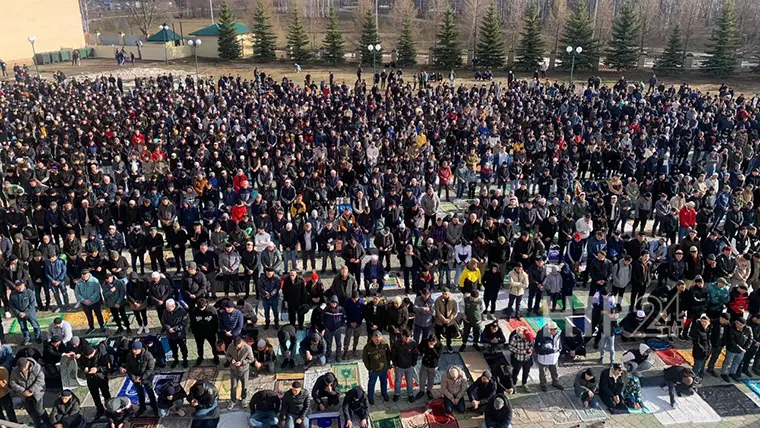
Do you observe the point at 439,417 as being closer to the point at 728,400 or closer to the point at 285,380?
the point at 285,380

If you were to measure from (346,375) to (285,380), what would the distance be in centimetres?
99

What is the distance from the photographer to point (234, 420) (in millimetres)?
8156

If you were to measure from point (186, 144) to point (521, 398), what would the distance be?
1331cm

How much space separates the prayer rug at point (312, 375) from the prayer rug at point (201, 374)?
4.86 feet

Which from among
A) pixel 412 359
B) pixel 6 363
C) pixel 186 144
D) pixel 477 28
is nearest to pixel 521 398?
pixel 412 359

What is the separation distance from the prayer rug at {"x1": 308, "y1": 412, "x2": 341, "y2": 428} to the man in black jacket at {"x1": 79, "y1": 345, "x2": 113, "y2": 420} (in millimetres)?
3015

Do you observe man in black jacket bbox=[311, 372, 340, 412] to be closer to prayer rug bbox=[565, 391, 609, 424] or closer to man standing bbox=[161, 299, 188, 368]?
man standing bbox=[161, 299, 188, 368]

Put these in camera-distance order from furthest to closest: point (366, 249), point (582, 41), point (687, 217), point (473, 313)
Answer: point (582, 41) < point (366, 249) < point (687, 217) < point (473, 313)

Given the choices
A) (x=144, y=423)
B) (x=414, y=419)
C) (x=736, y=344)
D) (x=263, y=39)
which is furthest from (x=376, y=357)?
(x=263, y=39)

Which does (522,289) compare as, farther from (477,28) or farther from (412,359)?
(477,28)

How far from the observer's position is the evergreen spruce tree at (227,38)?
48219 mm

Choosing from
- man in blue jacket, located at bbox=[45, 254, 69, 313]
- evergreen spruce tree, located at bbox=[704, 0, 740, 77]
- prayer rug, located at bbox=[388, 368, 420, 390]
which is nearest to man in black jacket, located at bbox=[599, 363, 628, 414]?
prayer rug, located at bbox=[388, 368, 420, 390]

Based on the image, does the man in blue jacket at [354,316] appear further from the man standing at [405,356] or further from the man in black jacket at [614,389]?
the man in black jacket at [614,389]

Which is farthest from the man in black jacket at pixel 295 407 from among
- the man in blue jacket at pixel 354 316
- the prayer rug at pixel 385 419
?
the man in blue jacket at pixel 354 316
